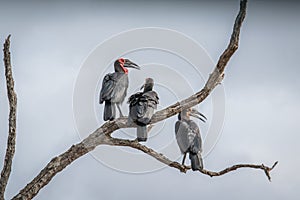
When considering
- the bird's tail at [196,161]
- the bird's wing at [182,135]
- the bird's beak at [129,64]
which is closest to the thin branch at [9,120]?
the bird's beak at [129,64]

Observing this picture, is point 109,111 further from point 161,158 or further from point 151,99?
point 161,158

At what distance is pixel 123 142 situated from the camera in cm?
725

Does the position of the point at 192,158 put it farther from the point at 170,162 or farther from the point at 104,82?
the point at 104,82

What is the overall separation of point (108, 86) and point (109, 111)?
1.73ft

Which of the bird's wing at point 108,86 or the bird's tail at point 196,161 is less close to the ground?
the bird's wing at point 108,86

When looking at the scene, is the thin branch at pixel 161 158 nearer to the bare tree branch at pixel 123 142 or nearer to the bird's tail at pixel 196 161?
the bare tree branch at pixel 123 142

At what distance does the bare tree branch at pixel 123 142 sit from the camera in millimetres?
7051

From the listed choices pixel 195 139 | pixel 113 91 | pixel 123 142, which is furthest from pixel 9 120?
pixel 195 139

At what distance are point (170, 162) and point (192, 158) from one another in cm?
47

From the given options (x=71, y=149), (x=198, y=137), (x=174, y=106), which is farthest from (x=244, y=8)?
(x=71, y=149)

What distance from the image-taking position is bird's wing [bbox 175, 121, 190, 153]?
7899 mm

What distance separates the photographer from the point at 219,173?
741cm

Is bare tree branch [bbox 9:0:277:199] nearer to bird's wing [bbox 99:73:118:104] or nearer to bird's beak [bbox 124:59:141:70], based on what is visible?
bird's wing [bbox 99:73:118:104]

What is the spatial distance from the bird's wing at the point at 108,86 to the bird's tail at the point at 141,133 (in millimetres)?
833
